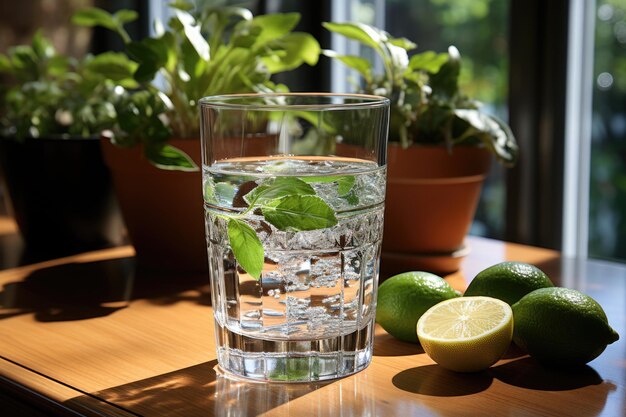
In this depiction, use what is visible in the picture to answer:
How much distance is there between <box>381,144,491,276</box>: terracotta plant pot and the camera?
4.00ft

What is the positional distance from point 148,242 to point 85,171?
197 mm

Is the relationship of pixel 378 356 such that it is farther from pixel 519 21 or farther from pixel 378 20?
pixel 378 20

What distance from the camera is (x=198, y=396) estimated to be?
82cm

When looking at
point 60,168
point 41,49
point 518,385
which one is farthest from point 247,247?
point 41,49

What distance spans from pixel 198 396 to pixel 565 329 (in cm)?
35

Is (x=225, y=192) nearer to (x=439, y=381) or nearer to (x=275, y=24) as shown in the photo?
(x=439, y=381)

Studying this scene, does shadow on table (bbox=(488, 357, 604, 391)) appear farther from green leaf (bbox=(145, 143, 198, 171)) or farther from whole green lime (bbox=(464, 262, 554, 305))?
green leaf (bbox=(145, 143, 198, 171))

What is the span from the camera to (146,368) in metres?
0.89

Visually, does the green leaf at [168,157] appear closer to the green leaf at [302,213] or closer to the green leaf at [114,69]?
the green leaf at [114,69]

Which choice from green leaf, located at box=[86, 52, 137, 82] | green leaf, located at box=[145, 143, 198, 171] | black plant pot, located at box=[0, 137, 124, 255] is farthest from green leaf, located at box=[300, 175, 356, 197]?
black plant pot, located at box=[0, 137, 124, 255]

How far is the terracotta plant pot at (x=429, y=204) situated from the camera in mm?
1219

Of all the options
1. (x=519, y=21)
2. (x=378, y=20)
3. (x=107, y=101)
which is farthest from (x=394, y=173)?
(x=378, y=20)

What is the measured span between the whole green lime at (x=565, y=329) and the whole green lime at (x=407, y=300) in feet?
0.38

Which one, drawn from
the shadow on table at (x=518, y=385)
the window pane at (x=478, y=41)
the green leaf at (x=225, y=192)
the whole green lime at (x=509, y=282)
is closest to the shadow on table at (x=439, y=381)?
the shadow on table at (x=518, y=385)
